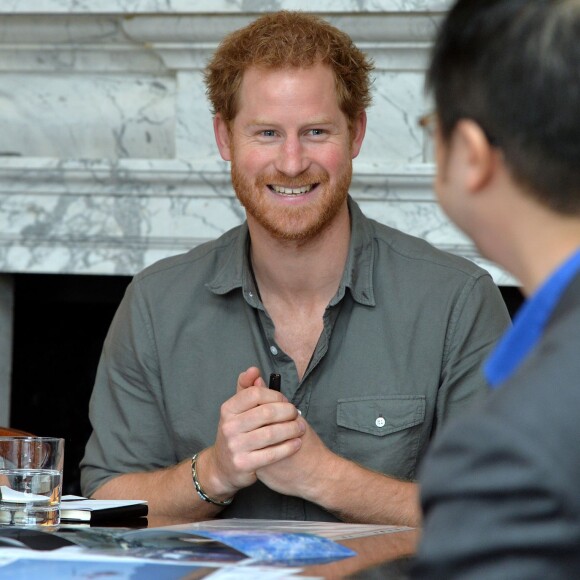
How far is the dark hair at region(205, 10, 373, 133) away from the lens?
1726 mm

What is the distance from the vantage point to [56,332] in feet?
9.40

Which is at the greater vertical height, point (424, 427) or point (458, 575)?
point (424, 427)

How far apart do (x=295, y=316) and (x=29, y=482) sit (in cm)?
65

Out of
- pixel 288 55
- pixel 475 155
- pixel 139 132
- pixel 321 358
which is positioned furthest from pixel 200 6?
pixel 475 155

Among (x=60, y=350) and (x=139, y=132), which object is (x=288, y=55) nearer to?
(x=139, y=132)

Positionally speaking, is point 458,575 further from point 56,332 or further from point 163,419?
point 56,332

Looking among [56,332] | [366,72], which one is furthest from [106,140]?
[366,72]

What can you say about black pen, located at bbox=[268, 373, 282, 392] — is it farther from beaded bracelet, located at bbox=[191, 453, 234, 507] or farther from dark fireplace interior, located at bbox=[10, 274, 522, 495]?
dark fireplace interior, located at bbox=[10, 274, 522, 495]

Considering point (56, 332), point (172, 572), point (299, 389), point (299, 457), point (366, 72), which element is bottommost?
point (172, 572)

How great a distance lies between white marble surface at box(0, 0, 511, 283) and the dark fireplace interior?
0.79 ft

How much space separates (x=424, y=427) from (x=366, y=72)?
0.62 metres

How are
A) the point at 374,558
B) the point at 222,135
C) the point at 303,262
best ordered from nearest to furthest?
1. the point at 374,558
2. the point at 303,262
3. the point at 222,135

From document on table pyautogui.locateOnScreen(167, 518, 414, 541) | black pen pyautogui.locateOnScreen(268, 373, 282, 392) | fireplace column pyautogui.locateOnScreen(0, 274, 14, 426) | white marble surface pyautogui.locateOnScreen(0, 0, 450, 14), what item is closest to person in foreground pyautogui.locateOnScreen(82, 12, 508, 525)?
black pen pyautogui.locateOnScreen(268, 373, 282, 392)

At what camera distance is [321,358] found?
1.69 metres
